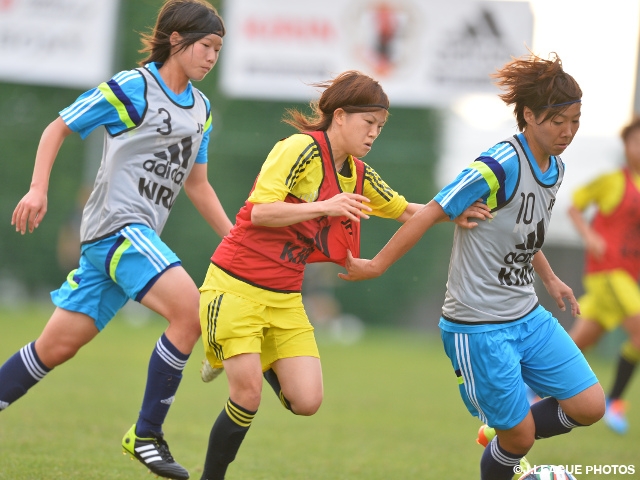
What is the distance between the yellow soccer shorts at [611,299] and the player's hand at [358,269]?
3.69 m

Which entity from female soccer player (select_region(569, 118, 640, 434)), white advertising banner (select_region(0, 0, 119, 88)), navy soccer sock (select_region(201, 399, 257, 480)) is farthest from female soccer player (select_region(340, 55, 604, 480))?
white advertising banner (select_region(0, 0, 119, 88))

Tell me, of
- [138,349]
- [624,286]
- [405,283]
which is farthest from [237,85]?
[624,286]

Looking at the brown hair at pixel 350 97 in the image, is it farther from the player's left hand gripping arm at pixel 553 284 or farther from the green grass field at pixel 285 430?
the green grass field at pixel 285 430

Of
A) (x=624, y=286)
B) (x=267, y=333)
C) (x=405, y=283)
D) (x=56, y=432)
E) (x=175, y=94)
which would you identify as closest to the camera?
(x=267, y=333)

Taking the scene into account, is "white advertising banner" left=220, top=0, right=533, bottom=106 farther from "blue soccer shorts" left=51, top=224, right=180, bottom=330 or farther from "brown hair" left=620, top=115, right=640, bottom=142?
"blue soccer shorts" left=51, top=224, right=180, bottom=330

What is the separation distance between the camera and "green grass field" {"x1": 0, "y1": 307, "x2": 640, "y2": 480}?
479 cm

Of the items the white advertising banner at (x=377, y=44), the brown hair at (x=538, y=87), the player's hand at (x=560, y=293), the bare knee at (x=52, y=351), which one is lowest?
the bare knee at (x=52, y=351)

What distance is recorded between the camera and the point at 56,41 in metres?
14.6

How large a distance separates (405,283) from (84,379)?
745 cm

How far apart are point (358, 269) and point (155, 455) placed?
124 cm

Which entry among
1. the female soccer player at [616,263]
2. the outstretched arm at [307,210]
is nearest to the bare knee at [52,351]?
the outstretched arm at [307,210]

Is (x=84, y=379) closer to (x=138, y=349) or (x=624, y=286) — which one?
(x=138, y=349)

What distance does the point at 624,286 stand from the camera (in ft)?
23.4

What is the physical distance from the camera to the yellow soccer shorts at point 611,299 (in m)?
7.04
